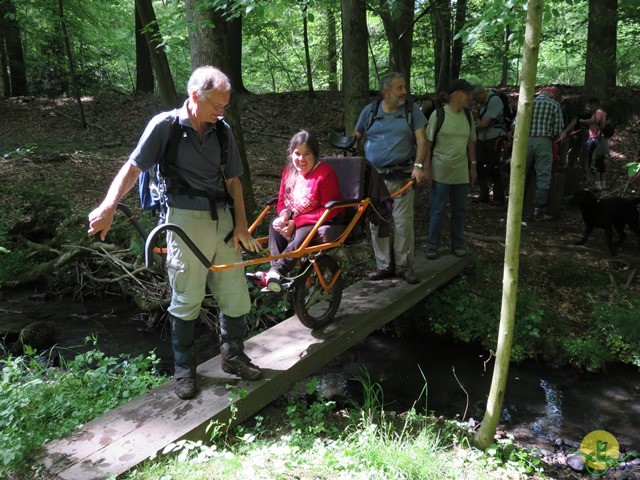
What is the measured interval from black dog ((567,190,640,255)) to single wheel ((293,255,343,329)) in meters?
4.25

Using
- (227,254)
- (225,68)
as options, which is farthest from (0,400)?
(225,68)

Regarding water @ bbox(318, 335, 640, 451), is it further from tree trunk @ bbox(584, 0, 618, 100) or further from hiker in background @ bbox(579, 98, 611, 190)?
tree trunk @ bbox(584, 0, 618, 100)

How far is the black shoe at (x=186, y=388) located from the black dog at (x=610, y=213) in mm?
5812

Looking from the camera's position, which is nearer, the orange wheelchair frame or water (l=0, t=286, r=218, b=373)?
the orange wheelchair frame

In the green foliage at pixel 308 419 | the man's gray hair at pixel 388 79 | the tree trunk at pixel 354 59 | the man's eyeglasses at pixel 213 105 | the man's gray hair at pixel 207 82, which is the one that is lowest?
the green foliage at pixel 308 419

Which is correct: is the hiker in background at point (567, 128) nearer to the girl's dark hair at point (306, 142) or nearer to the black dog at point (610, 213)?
the black dog at point (610, 213)

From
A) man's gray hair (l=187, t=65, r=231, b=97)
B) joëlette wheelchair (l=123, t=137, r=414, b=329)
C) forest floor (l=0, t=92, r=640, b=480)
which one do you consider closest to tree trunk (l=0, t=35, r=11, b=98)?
forest floor (l=0, t=92, r=640, b=480)

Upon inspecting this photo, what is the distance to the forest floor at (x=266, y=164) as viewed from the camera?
6414 millimetres

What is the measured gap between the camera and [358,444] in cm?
293

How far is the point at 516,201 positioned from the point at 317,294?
220 centimetres

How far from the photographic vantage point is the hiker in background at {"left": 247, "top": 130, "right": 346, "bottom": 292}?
389cm

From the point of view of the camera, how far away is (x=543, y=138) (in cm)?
729

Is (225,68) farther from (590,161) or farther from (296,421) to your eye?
(590,161)

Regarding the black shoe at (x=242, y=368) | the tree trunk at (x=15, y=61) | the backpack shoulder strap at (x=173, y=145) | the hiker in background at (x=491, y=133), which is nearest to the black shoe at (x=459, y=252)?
the hiker in background at (x=491, y=133)
